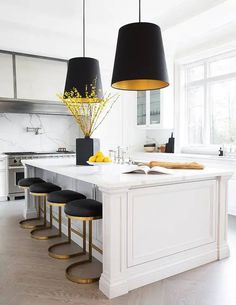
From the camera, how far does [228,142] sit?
205 inches

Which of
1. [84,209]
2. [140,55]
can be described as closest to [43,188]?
[84,209]

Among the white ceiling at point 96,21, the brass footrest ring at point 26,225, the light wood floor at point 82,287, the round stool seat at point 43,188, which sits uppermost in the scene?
the white ceiling at point 96,21

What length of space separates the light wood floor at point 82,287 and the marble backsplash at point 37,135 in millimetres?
3308

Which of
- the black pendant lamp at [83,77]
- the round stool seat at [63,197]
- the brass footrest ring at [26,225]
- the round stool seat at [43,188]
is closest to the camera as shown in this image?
the round stool seat at [63,197]

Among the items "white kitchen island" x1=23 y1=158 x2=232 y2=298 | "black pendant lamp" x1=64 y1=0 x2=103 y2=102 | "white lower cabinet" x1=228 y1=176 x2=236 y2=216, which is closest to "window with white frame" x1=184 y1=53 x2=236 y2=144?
"white lower cabinet" x1=228 y1=176 x2=236 y2=216

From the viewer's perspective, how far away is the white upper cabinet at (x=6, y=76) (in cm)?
523

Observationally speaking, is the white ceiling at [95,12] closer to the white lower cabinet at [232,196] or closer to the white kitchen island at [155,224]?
the white lower cabinet at [232,196]

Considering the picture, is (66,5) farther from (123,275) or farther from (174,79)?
(123,275)

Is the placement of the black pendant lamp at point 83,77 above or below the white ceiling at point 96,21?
below

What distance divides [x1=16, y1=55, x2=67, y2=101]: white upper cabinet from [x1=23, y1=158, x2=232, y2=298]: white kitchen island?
3138 mm

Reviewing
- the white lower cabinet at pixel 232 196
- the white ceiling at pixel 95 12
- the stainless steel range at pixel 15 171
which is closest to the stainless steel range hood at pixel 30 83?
the white ceiling at pixel 95 12

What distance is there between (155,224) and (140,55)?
4.32 ft

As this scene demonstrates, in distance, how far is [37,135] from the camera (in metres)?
6.15

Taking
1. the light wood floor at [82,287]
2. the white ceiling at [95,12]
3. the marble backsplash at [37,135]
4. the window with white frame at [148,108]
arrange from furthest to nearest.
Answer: the window with white frame at [148,108] < the marble backsplash at [37,135] < the white ceiling at [95,12] < the light wood floor at [82,287]
